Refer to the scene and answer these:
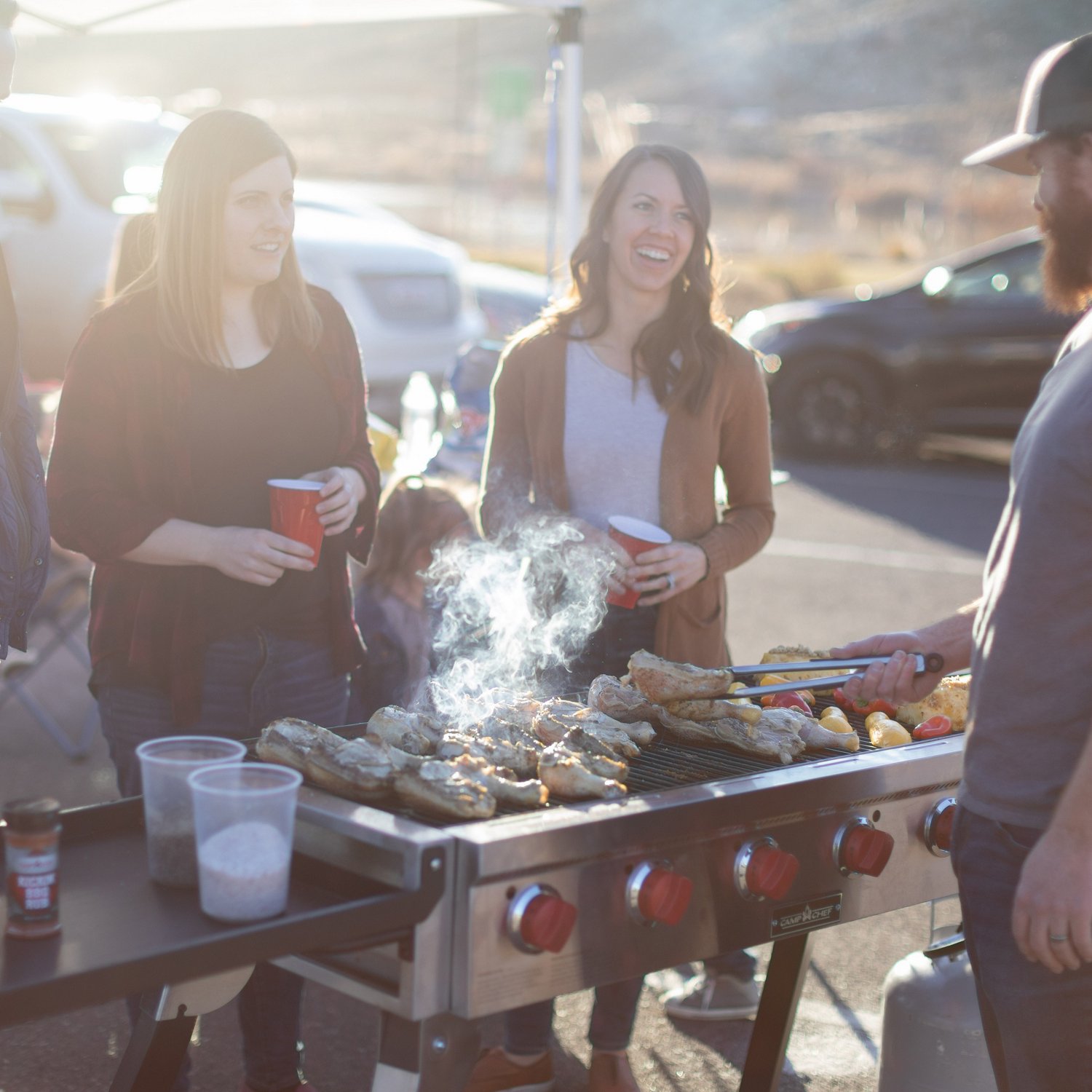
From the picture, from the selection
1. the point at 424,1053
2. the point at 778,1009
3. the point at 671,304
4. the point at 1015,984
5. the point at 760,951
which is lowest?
the point at 760,951

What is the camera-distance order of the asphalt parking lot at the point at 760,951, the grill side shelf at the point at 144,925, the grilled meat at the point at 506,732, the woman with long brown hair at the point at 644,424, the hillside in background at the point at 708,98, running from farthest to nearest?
the hillside in background at the point at 708,98
the asphalt parking lot at the point at 760,951
the woman with long brown hair at the point at 644,424
the grilled meat at the point at 506,732
the grill side shelf at the point at 144,925

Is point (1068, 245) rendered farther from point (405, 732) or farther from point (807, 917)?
point (405, 732)

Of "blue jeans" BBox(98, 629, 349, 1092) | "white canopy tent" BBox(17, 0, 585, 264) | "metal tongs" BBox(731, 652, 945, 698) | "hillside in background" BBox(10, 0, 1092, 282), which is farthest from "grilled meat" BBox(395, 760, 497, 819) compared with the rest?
"hillside in background" BBox(10, 0, 1092, 282)

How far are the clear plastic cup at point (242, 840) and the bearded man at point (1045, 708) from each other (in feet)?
3.05

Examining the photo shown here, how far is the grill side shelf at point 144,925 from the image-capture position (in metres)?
1.59

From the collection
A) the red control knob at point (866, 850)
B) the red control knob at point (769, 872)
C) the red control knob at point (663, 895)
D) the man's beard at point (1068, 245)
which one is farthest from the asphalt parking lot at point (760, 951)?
the man's beard at point (1068, 245)

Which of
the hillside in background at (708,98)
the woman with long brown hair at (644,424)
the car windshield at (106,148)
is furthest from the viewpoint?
the hillside in background at (708,98)

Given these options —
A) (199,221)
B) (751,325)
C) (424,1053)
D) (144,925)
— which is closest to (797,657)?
(424,1053)

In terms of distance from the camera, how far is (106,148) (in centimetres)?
975

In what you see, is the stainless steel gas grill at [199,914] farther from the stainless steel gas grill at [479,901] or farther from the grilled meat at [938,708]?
the grilled meat at [938,708]

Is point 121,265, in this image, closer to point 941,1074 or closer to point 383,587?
point 383,587

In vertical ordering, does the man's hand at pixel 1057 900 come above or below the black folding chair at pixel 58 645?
above

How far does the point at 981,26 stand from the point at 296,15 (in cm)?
7150

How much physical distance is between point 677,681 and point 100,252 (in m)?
7.90
